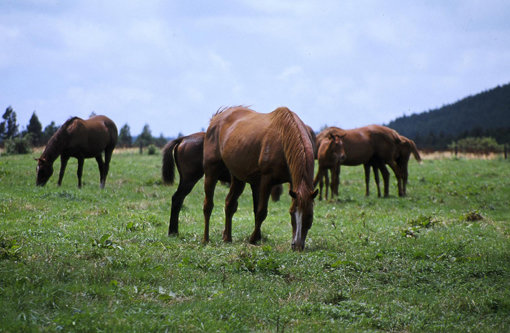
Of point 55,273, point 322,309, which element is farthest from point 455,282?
point 55,273

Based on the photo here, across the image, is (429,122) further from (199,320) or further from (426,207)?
(199,320)

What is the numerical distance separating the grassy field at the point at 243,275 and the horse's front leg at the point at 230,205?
0.26 metres

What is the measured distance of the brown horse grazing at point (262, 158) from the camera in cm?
661

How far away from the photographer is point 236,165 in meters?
7.68

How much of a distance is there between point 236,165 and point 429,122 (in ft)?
417

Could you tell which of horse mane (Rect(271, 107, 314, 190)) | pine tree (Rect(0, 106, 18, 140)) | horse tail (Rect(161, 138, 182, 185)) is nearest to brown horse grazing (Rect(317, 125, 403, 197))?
horse tail (Rect(161, 138, 182, 185))

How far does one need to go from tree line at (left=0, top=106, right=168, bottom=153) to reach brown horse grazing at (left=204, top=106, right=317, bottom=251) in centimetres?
2134

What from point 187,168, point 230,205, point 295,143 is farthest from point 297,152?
point 187,168

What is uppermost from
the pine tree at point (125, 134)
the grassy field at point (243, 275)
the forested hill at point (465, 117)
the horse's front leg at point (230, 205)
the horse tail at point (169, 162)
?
the forested hill at point (465, 117)

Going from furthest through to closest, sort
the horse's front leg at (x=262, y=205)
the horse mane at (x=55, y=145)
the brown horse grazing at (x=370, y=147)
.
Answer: the brown horse grazing at (x=370, y=147), the horse mane at (x=55, y=145), the horse's front leg at (x=262, y=205)

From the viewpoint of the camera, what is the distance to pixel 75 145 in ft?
49.0

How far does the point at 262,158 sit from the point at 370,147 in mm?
9616

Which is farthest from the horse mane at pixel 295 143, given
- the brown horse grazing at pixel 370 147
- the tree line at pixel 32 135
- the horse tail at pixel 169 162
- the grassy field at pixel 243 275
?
the tree line at pixel 32 135

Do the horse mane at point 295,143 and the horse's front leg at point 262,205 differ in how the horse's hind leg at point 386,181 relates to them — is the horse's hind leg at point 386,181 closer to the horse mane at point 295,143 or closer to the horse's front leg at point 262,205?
the horse's front leg at point 262,205
